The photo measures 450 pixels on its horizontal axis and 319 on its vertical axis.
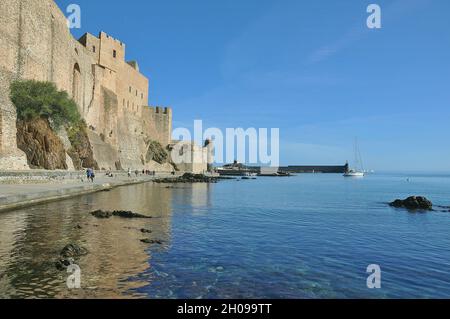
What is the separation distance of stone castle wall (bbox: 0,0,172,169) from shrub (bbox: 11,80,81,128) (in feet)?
2.18

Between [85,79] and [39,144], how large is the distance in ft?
64.0

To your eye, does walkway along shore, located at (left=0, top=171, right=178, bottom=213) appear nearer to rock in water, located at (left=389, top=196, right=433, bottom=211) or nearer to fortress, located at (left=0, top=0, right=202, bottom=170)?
fortress, located at (left=0, top=0, right=202, bottom=170)

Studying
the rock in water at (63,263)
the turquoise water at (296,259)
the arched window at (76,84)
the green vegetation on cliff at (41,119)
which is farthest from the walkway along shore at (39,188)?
the arched window at (76,84)

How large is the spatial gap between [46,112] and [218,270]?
70.8 ft

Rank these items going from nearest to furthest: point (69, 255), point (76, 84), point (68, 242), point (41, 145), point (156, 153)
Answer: point (69, 255) < point (68, 242) < point (41, 145) < point (76, 84) < point (156, 153)

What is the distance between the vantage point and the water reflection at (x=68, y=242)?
562 centimetres

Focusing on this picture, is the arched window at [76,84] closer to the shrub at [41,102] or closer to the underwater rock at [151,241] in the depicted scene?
the shrub at [41,102]

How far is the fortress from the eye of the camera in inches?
909

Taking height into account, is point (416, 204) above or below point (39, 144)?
below

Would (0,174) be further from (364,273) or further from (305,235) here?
(364,273)

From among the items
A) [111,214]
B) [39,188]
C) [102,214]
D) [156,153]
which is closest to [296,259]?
[102,214]

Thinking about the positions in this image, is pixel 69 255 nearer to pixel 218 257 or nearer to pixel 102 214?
pixel 218 257

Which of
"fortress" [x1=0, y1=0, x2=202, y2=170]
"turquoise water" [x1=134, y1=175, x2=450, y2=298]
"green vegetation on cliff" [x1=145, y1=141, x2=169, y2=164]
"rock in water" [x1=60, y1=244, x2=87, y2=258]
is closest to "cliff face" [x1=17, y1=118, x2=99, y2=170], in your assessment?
"fortress" [x1=0, y1=0, x2=202, y2=170]

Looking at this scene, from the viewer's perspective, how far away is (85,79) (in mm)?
41781
